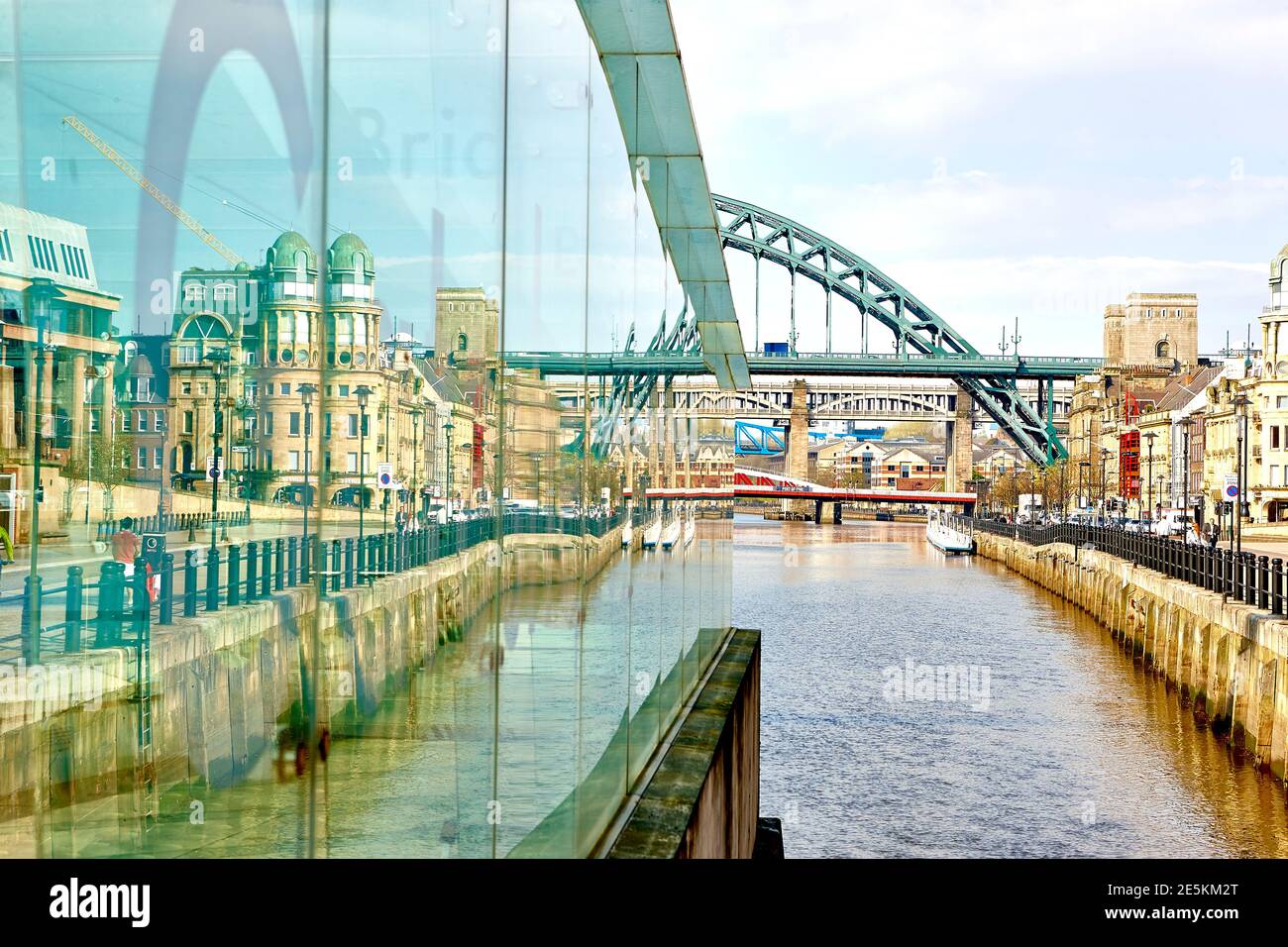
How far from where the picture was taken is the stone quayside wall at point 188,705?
221 centimetres

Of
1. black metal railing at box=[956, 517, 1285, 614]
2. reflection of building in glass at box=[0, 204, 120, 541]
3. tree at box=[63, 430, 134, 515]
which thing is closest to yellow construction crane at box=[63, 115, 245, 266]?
reflection of building in glass at box=[0, 204, 120, 541]

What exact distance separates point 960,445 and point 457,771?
116726 millimetres

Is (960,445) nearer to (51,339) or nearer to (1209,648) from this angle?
(1209,648)

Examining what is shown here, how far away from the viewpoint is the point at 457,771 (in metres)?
2.90

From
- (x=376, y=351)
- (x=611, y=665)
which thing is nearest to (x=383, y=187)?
(x=376, y=351)

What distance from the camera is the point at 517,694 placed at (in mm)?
3479

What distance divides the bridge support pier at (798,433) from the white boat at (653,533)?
111342 millimetres

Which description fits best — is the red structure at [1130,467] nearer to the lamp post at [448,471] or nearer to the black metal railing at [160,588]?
the lamp post at [448,471]

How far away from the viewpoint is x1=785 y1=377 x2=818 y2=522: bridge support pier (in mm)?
119306

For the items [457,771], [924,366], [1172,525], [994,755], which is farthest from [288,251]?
[924,366]

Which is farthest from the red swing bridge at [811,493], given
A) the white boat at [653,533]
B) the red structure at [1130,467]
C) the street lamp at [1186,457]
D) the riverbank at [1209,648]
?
the white boat at [653,533]
